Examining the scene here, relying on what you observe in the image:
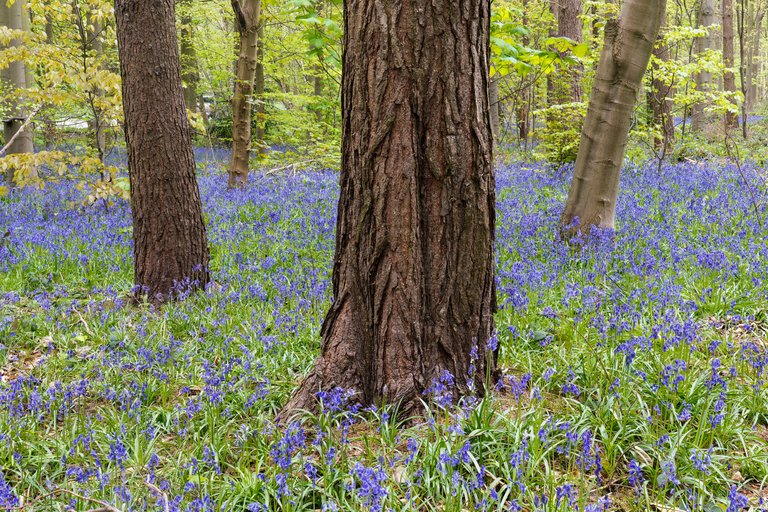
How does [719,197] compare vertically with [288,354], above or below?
above

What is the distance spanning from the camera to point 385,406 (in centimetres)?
285

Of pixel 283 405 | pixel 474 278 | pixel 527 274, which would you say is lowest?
pixel 283 405

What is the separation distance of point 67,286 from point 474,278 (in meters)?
4.63

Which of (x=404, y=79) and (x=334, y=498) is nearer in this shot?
(x=334, y=498)

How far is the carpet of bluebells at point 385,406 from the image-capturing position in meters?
2.42

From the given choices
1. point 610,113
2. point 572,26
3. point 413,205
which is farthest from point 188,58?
point 413,205

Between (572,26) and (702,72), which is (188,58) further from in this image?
(702,72)

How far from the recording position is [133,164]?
16.9ft

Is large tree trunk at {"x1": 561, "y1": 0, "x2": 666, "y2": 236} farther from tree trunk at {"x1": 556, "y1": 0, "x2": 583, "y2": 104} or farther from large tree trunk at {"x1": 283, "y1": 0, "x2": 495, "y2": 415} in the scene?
tree trunk at {"x1": 556, "y1": 0, "x2": 583, "y2": 104}

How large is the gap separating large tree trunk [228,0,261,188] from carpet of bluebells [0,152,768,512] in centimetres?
427

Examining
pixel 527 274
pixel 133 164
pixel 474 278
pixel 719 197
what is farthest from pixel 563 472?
pixel 719 197

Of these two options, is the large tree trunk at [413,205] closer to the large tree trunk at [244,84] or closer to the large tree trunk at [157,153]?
the large tree trunk at [157,153]

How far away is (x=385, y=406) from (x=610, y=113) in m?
4.71

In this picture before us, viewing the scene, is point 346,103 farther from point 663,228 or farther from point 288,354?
point 663,228
